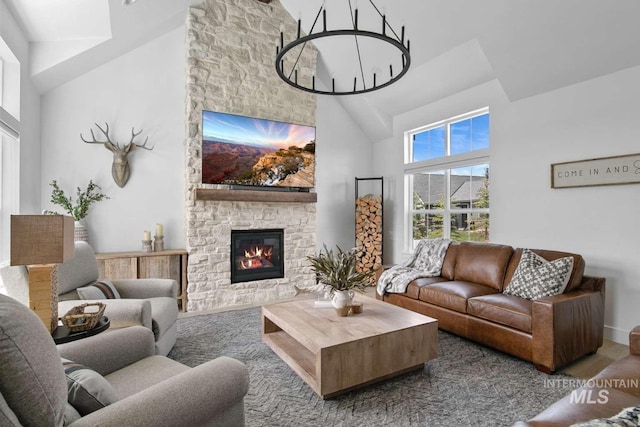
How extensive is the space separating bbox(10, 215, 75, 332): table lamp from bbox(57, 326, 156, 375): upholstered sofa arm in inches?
13.6

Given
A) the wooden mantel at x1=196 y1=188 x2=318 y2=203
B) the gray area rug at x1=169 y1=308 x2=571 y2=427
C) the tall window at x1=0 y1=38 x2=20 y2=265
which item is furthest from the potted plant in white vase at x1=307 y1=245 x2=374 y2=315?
the tall window at x1=0 y1=38 x2=20 y2=265

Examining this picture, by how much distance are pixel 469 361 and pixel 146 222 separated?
3903 mm

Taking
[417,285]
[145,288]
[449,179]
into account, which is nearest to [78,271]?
[145,288]

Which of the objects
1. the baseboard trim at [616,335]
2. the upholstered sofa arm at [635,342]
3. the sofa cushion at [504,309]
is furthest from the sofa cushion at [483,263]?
the upholstered sofa arm at [635,342]

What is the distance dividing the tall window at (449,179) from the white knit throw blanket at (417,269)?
2.62 feet

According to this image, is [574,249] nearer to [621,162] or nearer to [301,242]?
[621,162]

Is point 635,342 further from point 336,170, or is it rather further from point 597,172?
point 336,170

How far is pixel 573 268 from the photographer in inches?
112

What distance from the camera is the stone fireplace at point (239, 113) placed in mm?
4219

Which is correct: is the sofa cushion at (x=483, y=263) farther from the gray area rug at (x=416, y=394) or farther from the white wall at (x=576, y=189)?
the gray area rug at (x=416, y=394)

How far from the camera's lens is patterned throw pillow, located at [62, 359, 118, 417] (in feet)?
3.68

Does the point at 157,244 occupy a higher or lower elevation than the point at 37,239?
lower

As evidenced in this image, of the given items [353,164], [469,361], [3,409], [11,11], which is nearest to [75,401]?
[3,409]

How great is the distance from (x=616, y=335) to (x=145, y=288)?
171 inches
